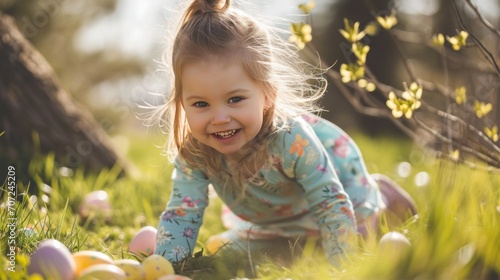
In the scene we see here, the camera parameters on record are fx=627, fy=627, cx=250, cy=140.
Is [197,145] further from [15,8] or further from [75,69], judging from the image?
[75,69]

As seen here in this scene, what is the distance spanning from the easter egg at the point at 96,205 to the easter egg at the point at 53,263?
145cm

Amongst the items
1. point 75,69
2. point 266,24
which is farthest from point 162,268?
Answer: point 75,69

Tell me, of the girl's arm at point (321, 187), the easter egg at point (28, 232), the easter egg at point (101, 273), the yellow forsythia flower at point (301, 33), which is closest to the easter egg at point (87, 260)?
the easter egg at point (101, 273)

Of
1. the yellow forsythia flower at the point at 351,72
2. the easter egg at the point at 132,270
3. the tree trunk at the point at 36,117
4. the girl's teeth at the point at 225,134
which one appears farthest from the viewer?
the tree trunk at the point at 36,117

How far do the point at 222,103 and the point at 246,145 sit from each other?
0.29m

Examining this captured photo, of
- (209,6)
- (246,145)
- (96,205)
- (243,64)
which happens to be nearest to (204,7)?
(209,6)

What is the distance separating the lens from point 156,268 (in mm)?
1875

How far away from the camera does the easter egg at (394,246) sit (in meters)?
1.53

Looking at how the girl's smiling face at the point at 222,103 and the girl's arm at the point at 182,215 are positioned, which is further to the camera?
the girl's arm at the point at 182,215

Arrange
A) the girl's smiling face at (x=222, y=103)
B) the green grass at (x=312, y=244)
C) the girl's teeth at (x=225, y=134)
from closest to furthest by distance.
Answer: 1. the green grass at (x=312, y=244)
2. the girl's smiling face at (x=222, y=103)
3. the girl's teeth at (x=225, y=134)

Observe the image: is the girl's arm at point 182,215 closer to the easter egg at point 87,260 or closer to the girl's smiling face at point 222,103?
the girl's smiling face at point 222,103

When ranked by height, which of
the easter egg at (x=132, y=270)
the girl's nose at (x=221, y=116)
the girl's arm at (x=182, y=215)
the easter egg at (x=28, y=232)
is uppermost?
the girl's nose at (x=221, y=116)

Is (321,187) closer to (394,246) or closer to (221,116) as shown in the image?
(221,116)

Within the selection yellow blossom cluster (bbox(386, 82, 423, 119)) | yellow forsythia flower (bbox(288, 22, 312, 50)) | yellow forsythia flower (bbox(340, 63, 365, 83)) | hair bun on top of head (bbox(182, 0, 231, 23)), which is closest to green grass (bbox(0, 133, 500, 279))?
yellow blossom cluster (bbox(386, 82, 423, 119))
